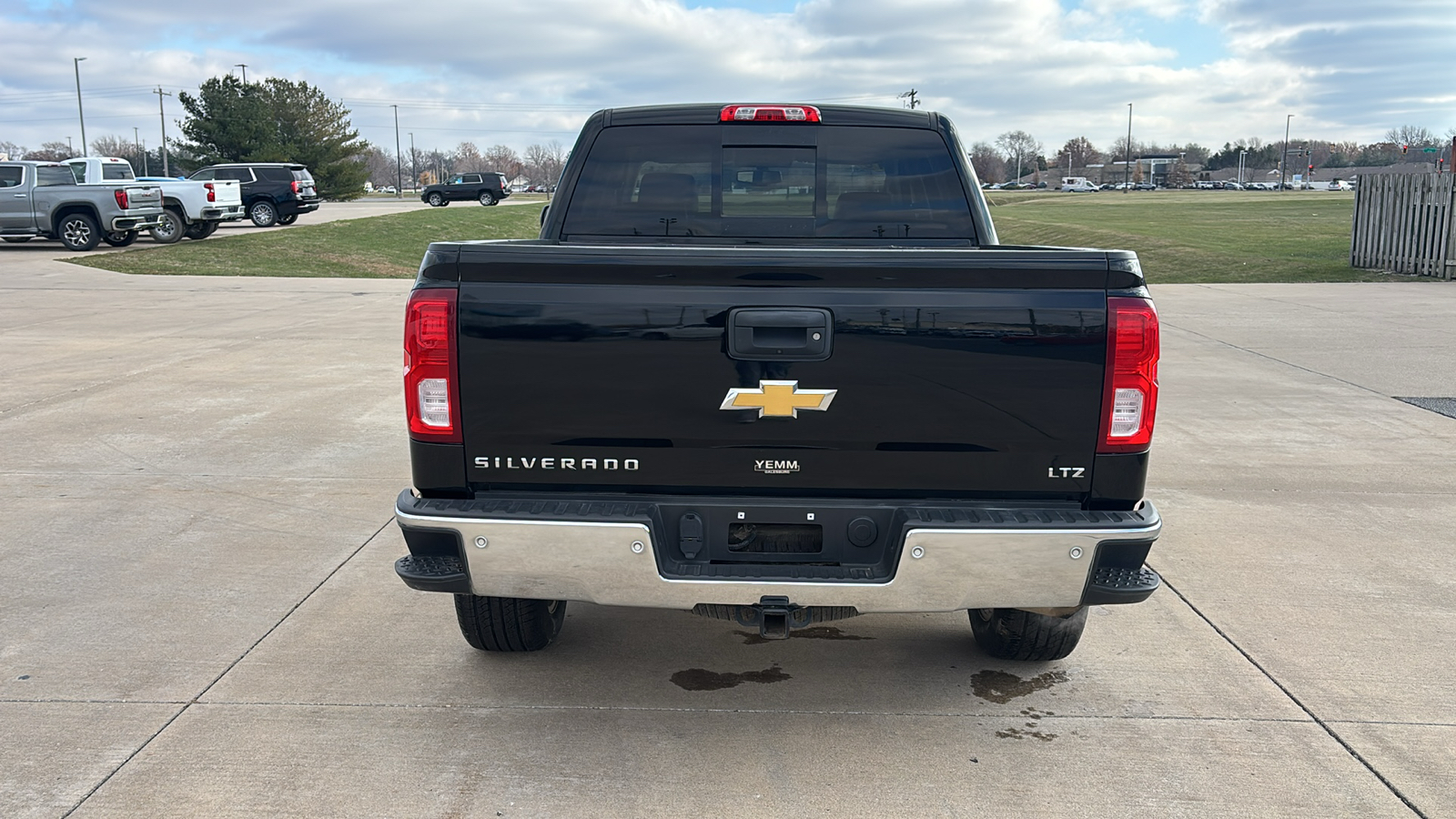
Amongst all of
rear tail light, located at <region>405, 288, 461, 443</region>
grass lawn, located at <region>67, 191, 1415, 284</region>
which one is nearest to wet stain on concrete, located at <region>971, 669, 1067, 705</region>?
rear tail light, located at <region>405, 288, 461, 443</region>

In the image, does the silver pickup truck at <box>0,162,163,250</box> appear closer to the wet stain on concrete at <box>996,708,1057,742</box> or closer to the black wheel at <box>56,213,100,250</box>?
the black wheel at <box>56,213,100,250</box>

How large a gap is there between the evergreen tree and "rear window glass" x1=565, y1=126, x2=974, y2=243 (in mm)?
60186

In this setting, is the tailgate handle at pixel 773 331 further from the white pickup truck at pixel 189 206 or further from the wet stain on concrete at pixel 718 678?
the white pickup truck at pixel 189 206

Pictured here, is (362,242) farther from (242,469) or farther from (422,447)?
(422,447)

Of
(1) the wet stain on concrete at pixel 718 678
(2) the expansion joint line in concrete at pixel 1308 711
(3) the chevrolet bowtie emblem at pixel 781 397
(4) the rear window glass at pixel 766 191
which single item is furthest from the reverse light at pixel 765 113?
(2) the expansion joint line in concrete at pixel 1308 711

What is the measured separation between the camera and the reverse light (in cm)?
459

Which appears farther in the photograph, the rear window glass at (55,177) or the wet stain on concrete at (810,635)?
the rear window glass at (55,177)

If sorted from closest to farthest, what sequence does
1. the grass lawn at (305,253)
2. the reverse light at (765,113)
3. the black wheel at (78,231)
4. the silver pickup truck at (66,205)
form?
the reverse light at (765,113), the grass lawn at (305,253), the silver pickup truck at (66,205), the black wheel at (78,231)

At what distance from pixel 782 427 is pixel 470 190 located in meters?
59.2

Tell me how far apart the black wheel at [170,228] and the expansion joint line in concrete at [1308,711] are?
1075 inches

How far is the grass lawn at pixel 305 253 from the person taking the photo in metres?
22.6

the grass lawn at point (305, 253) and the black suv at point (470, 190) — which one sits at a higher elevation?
the black suv at point (470, 190)

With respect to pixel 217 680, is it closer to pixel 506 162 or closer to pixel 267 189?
pixel 267 189

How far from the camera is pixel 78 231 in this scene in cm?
2484
